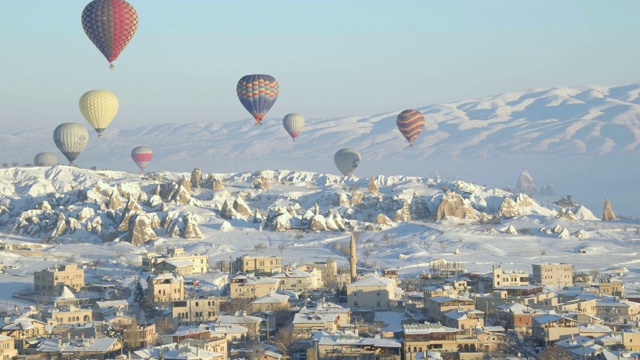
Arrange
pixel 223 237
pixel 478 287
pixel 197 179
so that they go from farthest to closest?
pixel 197 179, pixel 223 237, pixel 478 287

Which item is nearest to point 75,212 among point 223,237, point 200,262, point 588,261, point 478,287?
point 223,237

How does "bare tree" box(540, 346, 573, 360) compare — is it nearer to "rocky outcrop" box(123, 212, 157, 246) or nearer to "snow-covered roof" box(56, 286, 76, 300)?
"snow-covered roof" box(56, 286, 76, 300)

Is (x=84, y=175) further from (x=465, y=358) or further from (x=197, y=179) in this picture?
(x=465, y=358)

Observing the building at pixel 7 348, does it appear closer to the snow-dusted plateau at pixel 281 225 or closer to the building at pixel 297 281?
the building at pixel 297 281

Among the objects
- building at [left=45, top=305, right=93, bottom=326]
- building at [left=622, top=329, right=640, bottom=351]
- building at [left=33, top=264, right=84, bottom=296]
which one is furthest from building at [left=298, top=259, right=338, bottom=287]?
building at [left=622, top=329, right=640, bottom=351]

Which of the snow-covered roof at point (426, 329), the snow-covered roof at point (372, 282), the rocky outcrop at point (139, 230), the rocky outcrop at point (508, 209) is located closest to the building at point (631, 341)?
the snow-covered roof at point (426, 329)
